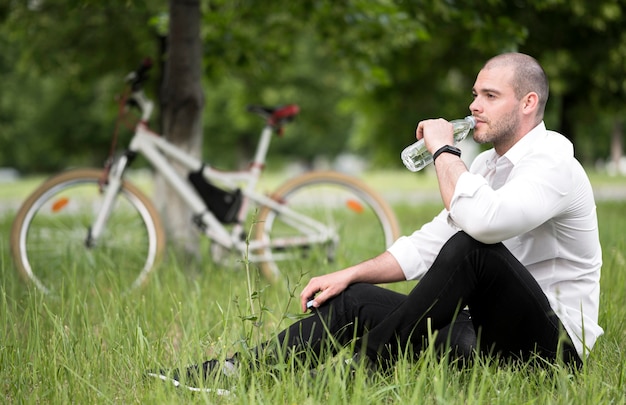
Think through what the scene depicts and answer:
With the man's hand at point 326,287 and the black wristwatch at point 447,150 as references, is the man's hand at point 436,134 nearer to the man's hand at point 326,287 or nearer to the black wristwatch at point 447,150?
the black wristwatch at point 447,150

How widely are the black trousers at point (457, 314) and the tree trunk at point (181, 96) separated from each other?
264 cm

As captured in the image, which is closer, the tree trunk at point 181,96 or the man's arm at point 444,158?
the man's arm at point 444,158

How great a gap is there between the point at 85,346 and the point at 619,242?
3.60 meters

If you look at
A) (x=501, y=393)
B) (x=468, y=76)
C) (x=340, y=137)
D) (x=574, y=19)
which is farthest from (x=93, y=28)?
(x=340, y=137)

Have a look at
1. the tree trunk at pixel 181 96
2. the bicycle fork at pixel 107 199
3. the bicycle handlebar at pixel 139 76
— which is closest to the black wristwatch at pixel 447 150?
the bicycle fork at pixel 107 199

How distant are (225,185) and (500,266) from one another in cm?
264

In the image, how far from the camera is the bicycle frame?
14.8 feet

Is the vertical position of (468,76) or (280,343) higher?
(468,76)

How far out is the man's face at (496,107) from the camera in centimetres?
249

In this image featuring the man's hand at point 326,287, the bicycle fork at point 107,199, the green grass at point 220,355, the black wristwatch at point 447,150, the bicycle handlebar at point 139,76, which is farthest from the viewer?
the bicycle handlebar at point 139,76

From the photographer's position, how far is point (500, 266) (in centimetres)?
228

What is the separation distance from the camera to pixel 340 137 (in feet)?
133

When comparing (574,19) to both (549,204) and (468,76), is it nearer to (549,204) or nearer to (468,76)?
(468,76)

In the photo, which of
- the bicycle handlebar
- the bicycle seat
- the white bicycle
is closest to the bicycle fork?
the white bicycle
